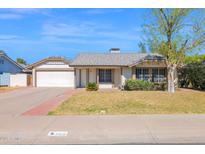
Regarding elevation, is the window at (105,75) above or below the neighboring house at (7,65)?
below

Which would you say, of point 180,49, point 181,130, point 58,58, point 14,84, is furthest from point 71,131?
point 14,84

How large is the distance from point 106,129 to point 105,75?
22.4 metres

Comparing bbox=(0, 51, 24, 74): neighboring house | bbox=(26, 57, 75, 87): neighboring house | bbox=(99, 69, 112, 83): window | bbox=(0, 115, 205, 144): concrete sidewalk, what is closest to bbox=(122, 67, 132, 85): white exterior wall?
bbox=(99, 69, 112, 83): window

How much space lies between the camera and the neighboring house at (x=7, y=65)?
4038 centimetres

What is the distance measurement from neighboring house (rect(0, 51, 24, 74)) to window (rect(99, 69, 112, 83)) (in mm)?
15490

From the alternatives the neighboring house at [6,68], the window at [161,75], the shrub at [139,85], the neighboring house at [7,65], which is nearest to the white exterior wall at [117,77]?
the window at [161,75]

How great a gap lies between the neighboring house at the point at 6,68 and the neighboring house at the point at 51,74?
207 inches

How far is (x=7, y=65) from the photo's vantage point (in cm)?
4169

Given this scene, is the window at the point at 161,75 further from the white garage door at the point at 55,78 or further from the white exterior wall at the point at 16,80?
the white exterior wall at the point at 16,80

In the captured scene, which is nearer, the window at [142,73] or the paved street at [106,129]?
the paved street at [106,129]


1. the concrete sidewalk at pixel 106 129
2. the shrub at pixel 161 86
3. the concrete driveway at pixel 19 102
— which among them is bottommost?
the concrete sidewalk at pixel 106 129

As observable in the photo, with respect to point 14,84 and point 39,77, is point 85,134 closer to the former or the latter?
point 39,77
